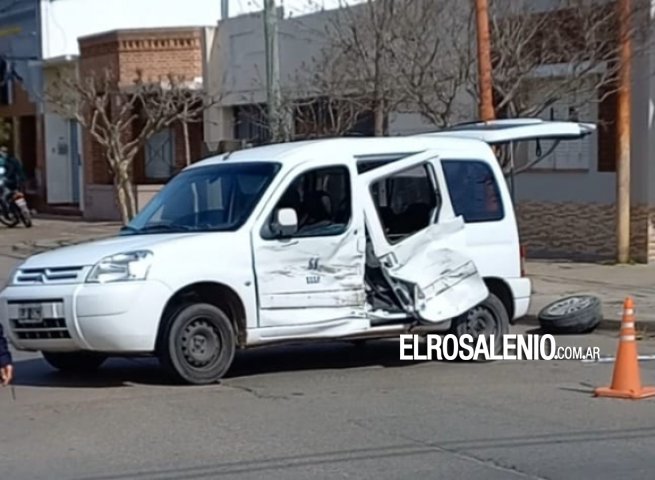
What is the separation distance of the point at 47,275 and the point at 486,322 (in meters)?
4.21

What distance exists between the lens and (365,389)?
1188cm

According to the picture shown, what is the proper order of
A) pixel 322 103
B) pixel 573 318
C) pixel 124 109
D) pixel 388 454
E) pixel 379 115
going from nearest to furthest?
pixel 388 454 < pixel 573 318 < pixel 379 115 < pixel 322 103 < pixel 124 109

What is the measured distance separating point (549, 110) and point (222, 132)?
37.8 ft

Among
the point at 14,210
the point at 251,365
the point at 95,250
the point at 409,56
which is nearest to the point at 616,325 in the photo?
the point at 251,365

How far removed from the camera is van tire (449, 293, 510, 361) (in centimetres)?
1334

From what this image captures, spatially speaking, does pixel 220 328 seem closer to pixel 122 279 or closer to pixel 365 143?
pixel 122 279

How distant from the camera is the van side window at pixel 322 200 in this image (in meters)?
12.5

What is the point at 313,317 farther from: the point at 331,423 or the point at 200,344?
the point at 331,423

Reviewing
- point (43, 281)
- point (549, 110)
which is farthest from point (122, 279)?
point (549, 110)

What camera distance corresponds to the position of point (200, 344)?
11984 mm

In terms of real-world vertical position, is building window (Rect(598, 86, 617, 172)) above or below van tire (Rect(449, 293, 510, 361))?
above

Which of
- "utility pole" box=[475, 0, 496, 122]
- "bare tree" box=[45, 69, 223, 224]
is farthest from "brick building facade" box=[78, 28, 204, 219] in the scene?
"utility pole" box=[475, 0, 496, 122]

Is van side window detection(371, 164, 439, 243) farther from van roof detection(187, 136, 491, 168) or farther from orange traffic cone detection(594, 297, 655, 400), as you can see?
→ orange traffic cone detection(594, 297, 655, 400)

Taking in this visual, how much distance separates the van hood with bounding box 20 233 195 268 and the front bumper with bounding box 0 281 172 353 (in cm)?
23
